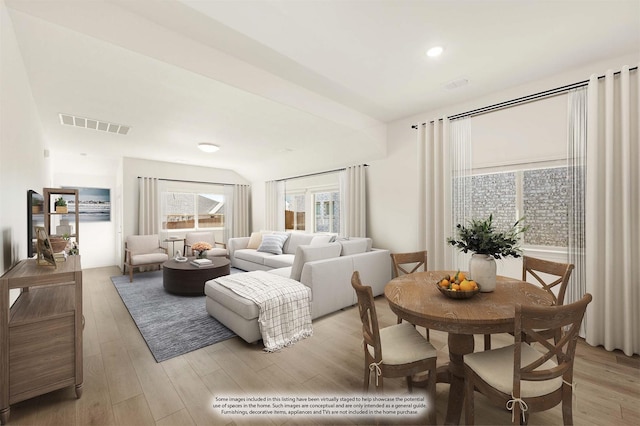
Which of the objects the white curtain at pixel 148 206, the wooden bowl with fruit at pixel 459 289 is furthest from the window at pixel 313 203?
the wooden bowl with fruit at pixel 459 289

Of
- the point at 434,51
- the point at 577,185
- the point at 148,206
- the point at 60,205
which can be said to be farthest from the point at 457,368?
the point at 148,206

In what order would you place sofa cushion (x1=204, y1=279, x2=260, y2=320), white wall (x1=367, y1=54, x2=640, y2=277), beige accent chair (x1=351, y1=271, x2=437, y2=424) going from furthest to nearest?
white wall (x1=367, y1=54, x2=640, y2=277)
sofa cushion (x1=204, y1=279, x2=260, y2=320)
beige accent chair (x1=351, y1=271, x2=437, y2=424)

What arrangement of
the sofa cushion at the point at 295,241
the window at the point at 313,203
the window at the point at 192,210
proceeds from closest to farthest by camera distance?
the sofa cushion at the point at 295,241 < the window at the point at 313,203 < the window at the point at 192,210

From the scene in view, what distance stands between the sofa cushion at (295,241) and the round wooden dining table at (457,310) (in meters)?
3.48

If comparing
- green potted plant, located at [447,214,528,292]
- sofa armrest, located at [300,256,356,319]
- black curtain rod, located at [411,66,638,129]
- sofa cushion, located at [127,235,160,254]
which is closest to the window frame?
black curtain rod, located at [411,66,638,129]

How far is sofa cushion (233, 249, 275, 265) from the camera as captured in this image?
540 cm

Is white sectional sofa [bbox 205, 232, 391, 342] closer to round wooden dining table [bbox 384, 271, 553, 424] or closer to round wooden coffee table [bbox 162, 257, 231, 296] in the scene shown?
round wooden coffee table [bbox 162, 257, 231, 296]

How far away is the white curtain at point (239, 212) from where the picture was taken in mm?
7492

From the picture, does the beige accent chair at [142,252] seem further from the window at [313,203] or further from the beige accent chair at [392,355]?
the beige accent chair at [392,355]

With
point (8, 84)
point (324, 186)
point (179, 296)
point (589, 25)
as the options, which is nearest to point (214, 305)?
point (179, 296)

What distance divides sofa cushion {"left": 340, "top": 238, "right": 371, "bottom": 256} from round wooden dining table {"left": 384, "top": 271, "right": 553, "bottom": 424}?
1652mm

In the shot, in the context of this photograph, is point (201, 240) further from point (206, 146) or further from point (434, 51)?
point (434, 51)

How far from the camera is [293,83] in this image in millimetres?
3100

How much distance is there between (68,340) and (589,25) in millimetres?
4478
